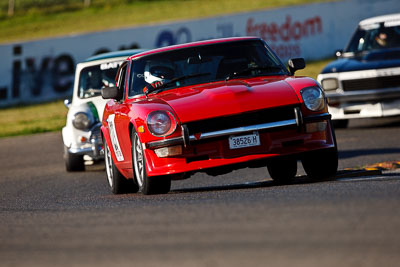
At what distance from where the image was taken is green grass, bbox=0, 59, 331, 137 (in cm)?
2209

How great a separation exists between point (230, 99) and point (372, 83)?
730cm

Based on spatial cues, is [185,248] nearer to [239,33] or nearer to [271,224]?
[271,224]

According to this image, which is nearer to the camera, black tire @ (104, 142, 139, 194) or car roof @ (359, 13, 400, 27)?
black tire @ (104, 142, 139, 194)

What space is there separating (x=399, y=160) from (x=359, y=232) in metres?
6.02

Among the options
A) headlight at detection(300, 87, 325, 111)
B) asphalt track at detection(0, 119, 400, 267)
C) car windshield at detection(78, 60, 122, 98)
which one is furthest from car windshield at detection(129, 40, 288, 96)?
car windshield at detection(78, 60, 122, 98)

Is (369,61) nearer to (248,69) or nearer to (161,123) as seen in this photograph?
(248,69)

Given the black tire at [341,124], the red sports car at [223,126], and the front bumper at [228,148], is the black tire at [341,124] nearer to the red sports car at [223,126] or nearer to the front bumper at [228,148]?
the red sports car at [223,126]

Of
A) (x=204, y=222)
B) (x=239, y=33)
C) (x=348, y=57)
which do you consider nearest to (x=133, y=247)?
(x=204, y=222)

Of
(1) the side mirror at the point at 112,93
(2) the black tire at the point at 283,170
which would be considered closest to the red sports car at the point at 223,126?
(1) the side mirror at the point at 112,93

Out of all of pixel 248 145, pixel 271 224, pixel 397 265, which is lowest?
pixel 248 145

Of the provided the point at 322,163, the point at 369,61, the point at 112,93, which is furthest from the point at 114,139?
the point at 369,61

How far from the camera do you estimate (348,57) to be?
54.2 ft

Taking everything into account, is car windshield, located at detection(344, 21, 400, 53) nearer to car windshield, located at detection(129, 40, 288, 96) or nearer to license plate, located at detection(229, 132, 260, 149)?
car windshield, located at detection(129, 40, 288, 96)

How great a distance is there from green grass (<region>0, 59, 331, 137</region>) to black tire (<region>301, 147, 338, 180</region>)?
43.4ft
